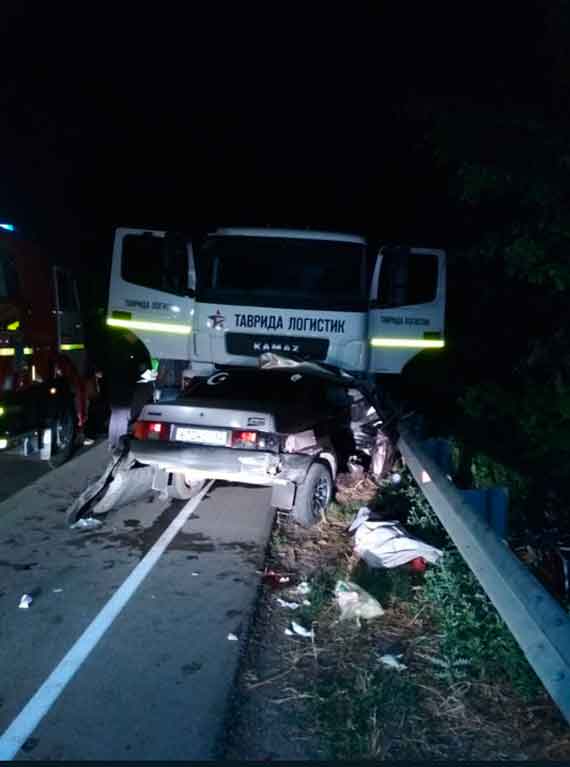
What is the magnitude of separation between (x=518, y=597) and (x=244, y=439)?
12.9 ft

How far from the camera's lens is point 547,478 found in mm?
9945

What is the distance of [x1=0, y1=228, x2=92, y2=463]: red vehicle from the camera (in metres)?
8.71

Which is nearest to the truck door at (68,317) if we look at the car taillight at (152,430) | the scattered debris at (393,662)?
the car taillight at (152,430)

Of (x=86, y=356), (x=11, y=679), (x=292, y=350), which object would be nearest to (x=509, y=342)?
(x=292, y=350)

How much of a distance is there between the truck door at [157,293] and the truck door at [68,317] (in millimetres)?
642

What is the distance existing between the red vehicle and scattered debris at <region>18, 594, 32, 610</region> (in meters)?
3.12

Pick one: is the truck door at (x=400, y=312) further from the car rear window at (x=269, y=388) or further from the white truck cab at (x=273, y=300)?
the car rear window at (x=269, y=388)

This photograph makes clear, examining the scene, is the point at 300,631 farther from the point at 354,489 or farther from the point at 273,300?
the point at 273,300

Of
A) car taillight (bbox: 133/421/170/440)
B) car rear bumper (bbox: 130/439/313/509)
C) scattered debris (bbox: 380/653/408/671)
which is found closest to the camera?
scattered debris (bbox: 380/653/408/671)

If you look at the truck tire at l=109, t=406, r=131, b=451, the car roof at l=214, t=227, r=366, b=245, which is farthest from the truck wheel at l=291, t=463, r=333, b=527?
the car roof at l=214, t=227, r=366, b=245

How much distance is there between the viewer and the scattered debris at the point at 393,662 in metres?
4.73

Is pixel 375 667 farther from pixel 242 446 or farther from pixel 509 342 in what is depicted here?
pixel 509 342

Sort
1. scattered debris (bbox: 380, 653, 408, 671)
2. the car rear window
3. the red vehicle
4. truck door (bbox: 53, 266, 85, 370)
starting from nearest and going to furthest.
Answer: scattered debris (bbox: 380, 653, 408, 671), the car rear window, the red vehicle, truck door (bbox: 53, 266, 85, 370)

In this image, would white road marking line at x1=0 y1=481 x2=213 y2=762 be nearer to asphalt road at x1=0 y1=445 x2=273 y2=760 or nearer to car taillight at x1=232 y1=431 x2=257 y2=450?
asphalt road at x1=0 y1=445 x2=273 y2=760
